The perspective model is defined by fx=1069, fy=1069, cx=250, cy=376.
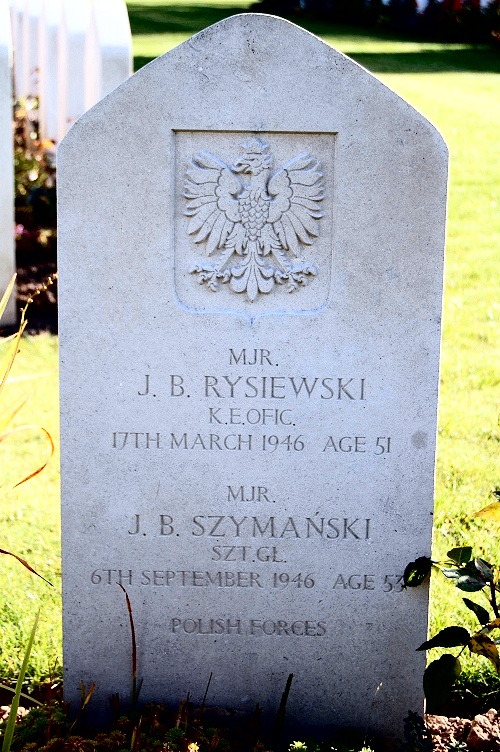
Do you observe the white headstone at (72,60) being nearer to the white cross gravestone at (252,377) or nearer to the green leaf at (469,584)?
the white cross gravestone at (252,377)

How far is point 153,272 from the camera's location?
288 cm

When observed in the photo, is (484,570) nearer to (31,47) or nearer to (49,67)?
(49,67)

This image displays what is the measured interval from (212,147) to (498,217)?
6466 millimetres

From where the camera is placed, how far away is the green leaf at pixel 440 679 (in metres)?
2.82

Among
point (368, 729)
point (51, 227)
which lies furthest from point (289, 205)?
point (51, 227)

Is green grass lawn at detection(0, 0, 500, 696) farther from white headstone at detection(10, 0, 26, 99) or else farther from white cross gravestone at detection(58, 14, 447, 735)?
white headstone at detection(10, 0, 26, 99)

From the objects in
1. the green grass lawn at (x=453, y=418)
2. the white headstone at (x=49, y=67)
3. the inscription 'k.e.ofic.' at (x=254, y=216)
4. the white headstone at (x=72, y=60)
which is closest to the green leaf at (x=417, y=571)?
the green grass lawn at (x=453, y=418)

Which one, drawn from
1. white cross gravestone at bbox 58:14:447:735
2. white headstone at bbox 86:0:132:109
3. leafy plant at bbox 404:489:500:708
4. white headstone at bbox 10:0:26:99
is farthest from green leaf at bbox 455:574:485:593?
white headstone at bbox 10:0:26:99

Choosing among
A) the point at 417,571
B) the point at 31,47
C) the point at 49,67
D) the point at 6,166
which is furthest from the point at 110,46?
the point at 417,571

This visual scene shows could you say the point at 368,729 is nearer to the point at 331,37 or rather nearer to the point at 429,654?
the point at 429,654

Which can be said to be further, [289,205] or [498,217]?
[498,217]

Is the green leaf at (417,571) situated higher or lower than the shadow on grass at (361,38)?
lower

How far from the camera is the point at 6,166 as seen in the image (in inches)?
259

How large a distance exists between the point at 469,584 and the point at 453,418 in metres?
2.67
